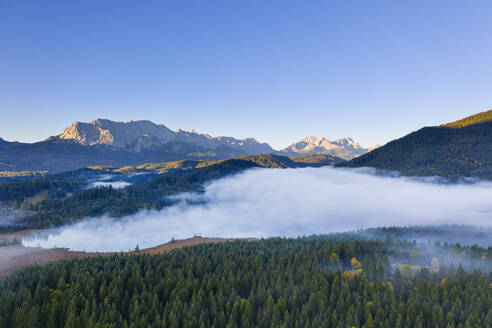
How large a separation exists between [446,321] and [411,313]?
29.3 ft

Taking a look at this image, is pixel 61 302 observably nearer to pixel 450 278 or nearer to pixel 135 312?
pixel 135 312

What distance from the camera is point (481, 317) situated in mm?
84750

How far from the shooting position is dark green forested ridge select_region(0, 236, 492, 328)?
3056 inches

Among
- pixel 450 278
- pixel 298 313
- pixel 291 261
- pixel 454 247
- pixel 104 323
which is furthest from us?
pixel 454 247

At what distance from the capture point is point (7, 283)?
4104 inches

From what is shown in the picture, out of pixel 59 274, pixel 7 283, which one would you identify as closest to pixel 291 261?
pixel 59 274

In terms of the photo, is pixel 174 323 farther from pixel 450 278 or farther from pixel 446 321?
pixel 450 278

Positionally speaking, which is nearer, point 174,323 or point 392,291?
point 174,323

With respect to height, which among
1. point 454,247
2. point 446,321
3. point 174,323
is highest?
point 174,323

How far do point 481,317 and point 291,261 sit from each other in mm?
74359

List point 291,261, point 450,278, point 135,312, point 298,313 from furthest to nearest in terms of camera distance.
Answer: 1. point 291,261
2. point 450,278
3. point 298,313
4. point 135,312

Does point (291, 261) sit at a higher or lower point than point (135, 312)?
lower

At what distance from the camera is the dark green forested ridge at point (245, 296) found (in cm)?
7762

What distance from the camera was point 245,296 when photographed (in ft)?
343
